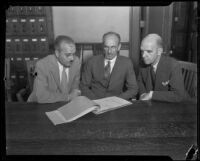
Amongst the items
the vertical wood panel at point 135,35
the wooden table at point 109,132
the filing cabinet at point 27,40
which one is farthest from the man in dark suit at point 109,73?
the filing cabinet at point 27,40

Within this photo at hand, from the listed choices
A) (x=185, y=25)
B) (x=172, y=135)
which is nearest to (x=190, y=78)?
(x=172, y=135)

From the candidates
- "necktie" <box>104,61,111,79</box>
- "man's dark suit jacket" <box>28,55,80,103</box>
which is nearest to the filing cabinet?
"man's dark suit jacket" <box>28,55,80,103</box>

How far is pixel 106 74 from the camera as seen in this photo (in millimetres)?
1439

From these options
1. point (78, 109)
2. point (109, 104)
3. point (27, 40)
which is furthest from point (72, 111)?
point (27, 40)

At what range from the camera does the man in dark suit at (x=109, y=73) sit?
1.42 m

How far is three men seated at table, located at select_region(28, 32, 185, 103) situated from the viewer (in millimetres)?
1220

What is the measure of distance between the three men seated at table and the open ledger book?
0.85 feet

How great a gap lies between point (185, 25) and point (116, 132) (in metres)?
2.51

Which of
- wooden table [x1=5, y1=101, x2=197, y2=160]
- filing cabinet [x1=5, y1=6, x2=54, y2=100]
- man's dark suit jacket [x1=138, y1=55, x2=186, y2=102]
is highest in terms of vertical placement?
filing cabinet [x1=5, y1=6, x2=54, y2=100]

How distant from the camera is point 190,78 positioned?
53.2 inches

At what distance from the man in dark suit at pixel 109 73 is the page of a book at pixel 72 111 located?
0.50m

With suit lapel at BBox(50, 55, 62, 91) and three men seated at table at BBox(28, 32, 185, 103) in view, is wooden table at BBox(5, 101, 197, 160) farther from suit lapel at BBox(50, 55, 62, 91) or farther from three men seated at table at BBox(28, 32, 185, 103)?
suit lapel at BBox(50, 55, 62, 91)

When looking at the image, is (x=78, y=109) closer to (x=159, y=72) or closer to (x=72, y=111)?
(x=72, y=111)
